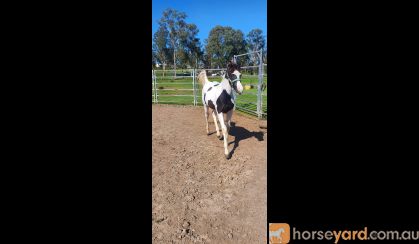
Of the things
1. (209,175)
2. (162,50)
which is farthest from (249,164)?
(162,50)

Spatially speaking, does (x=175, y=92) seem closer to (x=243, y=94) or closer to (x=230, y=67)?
(x=243, y=94)

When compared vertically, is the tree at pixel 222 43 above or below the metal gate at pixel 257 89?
above

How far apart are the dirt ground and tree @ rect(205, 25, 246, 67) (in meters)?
37.7

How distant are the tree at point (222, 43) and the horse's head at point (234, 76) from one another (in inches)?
1491

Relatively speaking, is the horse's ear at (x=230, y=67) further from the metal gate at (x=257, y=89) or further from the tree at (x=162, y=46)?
the tree at (x=162, y=46)

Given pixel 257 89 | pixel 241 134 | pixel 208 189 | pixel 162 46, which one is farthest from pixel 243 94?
pixel 162 46

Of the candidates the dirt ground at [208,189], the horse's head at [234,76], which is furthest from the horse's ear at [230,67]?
the dirt ground at [208,189]

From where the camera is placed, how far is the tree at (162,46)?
35.6m

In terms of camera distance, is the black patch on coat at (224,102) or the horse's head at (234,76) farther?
the black patch on coat at (224,102)

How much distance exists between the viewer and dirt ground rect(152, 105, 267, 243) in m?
2.34
